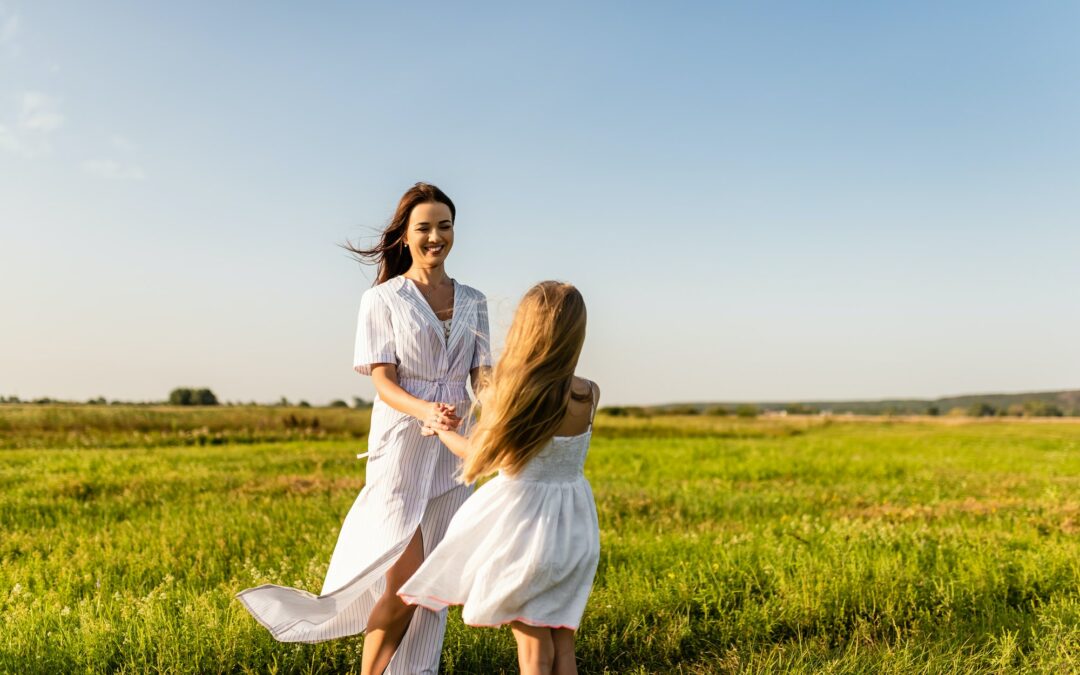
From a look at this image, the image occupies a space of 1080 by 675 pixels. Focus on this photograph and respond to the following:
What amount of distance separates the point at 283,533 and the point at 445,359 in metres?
6.07

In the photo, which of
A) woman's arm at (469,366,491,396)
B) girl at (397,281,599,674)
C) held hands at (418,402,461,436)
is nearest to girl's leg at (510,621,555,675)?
girl at (397,281,599,674)

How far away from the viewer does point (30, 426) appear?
2680cm

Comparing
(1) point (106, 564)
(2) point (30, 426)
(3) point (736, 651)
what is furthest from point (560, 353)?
(2) point (30, 426)

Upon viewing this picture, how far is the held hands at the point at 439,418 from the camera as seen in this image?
4000 millimetres

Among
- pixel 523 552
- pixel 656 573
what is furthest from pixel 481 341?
pixel 656 573

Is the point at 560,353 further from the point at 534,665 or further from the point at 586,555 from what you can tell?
the point at 534,665

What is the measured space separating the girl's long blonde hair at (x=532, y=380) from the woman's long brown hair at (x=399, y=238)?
1065 millimetres

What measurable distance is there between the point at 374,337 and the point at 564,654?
1928mm

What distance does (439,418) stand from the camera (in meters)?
4.01

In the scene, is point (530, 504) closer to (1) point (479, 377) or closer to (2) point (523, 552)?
(2) point (523, 552)

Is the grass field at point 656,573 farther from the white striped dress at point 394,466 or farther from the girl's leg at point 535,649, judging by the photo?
the girl's leg at point 535,649

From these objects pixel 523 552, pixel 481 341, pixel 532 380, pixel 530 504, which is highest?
pixel 481 341

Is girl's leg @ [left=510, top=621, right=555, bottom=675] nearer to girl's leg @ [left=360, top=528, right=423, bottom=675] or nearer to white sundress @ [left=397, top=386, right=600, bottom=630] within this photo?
A: white sundress @ [left=397, top=386, right=600, bottom=630]

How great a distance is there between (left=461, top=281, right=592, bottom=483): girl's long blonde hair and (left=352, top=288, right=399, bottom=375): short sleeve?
34.3 inches
